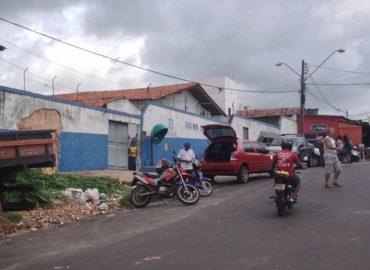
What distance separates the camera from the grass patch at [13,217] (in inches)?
422

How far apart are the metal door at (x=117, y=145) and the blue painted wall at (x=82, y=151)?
2.89ft

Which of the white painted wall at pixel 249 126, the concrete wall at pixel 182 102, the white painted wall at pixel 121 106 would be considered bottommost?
the white painted wall at pixel 249 126

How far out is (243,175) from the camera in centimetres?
1852

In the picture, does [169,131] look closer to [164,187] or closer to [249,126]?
[164,187]

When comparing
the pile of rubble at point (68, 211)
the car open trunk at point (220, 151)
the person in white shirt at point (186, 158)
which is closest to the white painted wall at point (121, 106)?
the car open trunk at point (220, 151)

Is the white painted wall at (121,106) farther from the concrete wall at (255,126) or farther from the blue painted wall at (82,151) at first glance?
the concrete wall at (255,126)

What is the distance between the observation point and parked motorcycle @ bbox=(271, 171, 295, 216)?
1065 centimetres

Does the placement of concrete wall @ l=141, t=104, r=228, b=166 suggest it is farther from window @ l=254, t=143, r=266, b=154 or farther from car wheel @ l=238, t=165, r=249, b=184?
car wheel @ l=238, t=165, r=249, b=184

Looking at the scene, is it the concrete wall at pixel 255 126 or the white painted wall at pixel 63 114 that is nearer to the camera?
the white painted wall at pixel 63 114

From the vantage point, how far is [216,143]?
1842 centimetres

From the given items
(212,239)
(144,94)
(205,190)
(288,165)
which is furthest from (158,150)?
(212,239)

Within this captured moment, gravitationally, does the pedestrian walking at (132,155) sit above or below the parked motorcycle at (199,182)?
above

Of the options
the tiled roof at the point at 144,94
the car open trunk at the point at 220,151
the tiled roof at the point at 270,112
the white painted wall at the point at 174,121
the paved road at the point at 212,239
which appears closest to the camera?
the paved road at the point at 212,239

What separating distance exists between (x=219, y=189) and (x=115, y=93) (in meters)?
21.7
